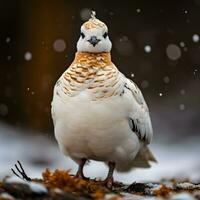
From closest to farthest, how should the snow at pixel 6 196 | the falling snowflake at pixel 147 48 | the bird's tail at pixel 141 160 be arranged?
the snow at pixel 6 196 → the bird's tail at pixel 141 160 → the falling snowflake at pixel 147 48

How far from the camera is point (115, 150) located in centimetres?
599

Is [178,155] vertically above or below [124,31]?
below

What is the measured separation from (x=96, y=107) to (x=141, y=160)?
1294mm

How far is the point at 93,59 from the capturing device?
19.4ft

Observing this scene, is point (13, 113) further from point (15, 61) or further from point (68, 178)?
point (68, 178)

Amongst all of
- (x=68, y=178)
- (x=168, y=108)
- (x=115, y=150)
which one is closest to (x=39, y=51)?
Result: (x=168, y=108)

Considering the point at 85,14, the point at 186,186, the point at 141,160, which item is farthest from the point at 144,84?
the point at 186,186

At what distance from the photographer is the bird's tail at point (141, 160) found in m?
6.76

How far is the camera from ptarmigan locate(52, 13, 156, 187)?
225 inches


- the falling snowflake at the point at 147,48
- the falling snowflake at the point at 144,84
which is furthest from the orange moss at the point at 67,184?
the falling snowflake at the point at 147,48

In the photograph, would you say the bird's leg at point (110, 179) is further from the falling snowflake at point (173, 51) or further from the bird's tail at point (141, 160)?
the falling snowflake at point (173, 51)

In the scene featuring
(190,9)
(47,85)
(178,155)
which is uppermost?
(190,9)

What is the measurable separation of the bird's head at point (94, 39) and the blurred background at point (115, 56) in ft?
22.8

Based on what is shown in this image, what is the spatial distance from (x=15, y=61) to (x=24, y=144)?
70.4 inches
